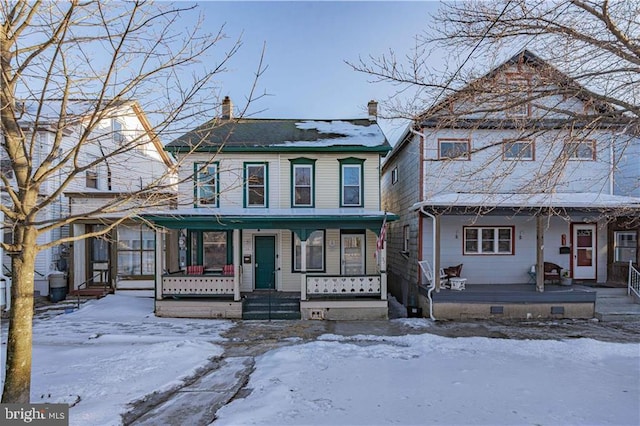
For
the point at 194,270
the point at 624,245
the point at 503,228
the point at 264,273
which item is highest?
the point at 503,228

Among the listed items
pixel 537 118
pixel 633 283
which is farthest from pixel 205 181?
pixel 633 283

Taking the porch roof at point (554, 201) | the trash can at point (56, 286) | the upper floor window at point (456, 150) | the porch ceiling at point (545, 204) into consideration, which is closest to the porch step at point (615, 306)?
the porch ceiling at point (545, 204)

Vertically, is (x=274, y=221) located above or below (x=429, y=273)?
above

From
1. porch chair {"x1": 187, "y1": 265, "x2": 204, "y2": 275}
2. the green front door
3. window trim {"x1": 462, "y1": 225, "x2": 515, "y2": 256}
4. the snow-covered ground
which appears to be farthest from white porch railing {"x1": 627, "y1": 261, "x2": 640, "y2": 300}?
porch chair {"x1": 187, "y1": 265, "x2": 204, "y2": 275}

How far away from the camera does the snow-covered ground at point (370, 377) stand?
4.55 metres

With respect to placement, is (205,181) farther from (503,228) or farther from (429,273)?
(503,228)

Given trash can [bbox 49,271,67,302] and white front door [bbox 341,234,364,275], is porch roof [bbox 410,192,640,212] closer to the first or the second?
white front door [bbox 341,234,364,275]

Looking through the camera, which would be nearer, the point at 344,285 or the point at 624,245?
the point at 344,285

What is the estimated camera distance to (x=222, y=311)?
429 inches

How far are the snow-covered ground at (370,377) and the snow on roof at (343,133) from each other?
6.89m

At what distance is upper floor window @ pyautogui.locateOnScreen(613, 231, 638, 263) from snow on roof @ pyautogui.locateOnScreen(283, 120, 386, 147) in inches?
354

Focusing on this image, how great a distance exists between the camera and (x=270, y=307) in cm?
1094

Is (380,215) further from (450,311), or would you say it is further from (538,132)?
(538,132)

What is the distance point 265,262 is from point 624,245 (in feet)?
42.1
